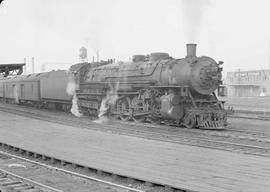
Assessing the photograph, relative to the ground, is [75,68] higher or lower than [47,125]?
higher

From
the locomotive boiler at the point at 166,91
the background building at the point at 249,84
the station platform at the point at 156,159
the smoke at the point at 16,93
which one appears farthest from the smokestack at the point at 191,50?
the background building at the point at 249,84

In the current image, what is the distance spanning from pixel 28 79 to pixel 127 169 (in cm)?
2278

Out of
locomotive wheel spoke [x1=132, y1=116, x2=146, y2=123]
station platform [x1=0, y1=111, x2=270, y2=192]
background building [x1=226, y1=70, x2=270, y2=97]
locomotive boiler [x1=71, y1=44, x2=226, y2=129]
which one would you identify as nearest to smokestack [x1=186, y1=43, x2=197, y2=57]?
locomotive boiler [x1=71, y1=44, x2=226, y2=129]

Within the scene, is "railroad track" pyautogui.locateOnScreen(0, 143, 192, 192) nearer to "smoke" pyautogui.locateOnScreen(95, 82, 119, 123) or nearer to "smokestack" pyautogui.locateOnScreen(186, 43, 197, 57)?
"smokestack" pyautogui.locateOnScreen(186, 43, 197, 57)

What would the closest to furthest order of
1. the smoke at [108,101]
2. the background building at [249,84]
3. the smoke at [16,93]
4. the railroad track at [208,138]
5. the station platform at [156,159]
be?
the station platform at [156,159], the railroad track at [208,138], the smoke at [108,101], the smoke at [16,93], the background building at [249,84]

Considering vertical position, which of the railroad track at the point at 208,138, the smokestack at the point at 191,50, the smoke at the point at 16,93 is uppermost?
the smokestack at the point at 191,50

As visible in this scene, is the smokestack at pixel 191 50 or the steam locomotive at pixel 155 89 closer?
the steam locomotive at pixel 155 89

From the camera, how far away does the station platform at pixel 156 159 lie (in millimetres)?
7043

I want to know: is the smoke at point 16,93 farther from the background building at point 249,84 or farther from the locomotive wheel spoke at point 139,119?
the background building at point 249,84

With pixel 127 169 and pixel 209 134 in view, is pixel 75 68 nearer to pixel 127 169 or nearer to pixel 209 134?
pixel 209 134

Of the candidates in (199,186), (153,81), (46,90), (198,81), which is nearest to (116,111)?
(153,81)

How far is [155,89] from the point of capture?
57.0 feet

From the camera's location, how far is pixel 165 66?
56.3 ft

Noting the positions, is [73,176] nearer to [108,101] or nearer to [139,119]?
[139,119]
